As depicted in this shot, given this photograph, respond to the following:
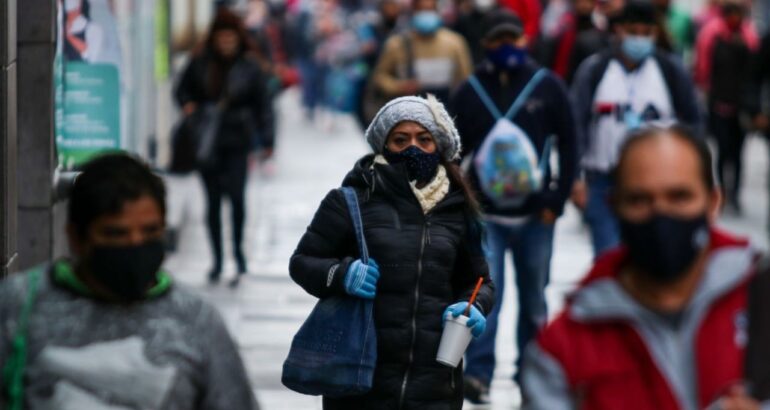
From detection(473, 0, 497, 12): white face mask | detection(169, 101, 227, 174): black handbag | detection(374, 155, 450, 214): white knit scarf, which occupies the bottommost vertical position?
detection(169, 101, 227, 174): black handbag

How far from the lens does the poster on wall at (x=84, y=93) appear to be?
950 cm

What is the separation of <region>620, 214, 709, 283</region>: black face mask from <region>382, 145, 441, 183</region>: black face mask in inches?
110

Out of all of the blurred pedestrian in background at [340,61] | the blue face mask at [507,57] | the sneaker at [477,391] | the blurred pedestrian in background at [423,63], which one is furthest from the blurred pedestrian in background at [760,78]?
the sneaker at [477,391]

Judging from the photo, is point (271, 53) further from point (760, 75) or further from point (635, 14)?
point (635, 14)

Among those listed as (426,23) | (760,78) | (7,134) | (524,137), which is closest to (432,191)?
(7,134)

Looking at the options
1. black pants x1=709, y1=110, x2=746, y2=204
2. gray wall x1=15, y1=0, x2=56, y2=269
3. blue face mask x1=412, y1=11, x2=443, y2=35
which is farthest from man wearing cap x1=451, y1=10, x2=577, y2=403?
black pants x1=709, y1=110, x2=746, y2=204

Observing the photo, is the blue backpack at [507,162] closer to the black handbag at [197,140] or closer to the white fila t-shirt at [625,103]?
the white fila t-shirt at [625,103]

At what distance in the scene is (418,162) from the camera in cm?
646

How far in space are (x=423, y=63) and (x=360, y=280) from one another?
8.47m

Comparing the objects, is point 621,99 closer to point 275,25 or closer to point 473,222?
point 473,222

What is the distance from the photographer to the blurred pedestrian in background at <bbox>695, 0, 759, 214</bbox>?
1789 cm

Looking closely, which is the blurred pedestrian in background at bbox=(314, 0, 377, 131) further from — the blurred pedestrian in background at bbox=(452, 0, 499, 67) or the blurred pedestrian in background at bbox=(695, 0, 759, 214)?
the blurred pedestrian in background at bbox=(695, 0, 759, 214)

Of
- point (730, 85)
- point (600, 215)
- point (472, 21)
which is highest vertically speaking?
point (472, 21)

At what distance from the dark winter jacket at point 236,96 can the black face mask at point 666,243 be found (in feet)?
31.3
